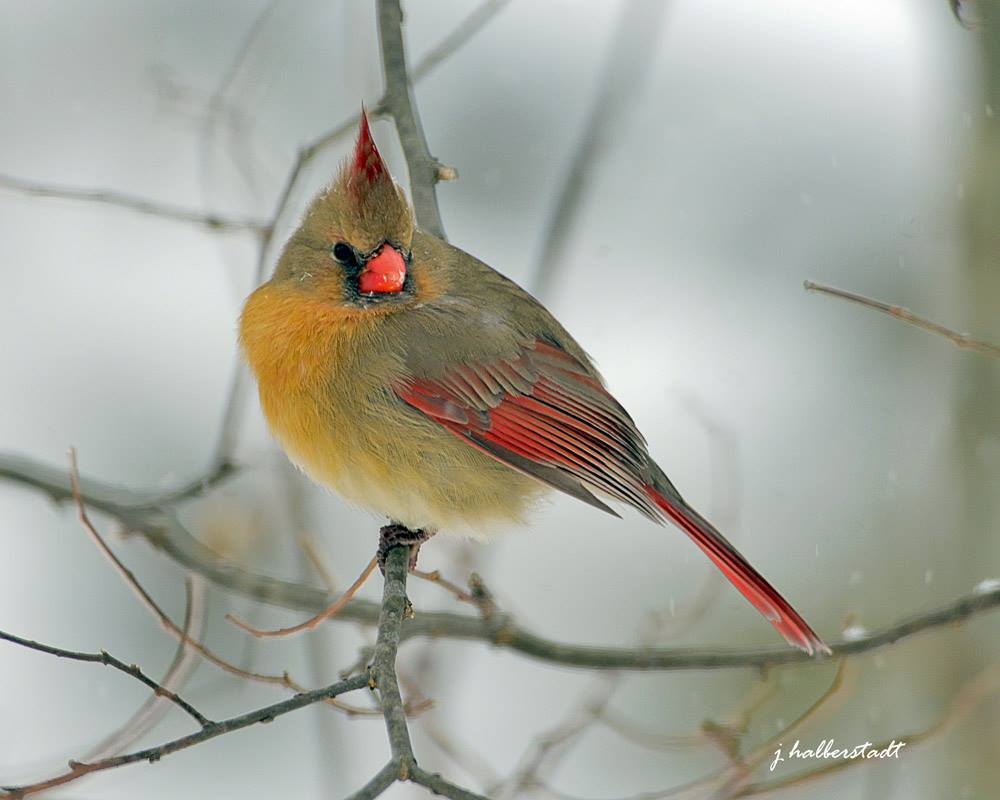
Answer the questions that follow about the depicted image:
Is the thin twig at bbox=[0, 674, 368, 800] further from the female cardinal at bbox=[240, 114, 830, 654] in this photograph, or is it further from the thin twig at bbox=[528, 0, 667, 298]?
the thin twig at bbox=[528, 0, 667, 298]

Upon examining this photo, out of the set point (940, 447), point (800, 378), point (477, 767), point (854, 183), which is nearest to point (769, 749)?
point (477, 767)

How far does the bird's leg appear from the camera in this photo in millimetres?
2770

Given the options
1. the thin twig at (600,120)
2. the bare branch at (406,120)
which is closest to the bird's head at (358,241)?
the bare branch at (406,120)

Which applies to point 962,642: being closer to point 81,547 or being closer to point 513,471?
point 513,471

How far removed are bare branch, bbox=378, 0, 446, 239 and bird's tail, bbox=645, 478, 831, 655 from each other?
2.97ft

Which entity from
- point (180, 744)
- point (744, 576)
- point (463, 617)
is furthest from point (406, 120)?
point (180, 744)

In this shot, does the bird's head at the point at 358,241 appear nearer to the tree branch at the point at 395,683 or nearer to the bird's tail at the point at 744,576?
the tree branch at the point at 395,683

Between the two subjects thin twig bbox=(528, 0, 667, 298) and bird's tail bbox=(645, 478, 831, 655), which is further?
thin twig bbox=(528, 0, 667, 298)

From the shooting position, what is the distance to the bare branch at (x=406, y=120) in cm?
308

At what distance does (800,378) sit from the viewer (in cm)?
541

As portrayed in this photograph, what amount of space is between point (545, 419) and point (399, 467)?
42 cm

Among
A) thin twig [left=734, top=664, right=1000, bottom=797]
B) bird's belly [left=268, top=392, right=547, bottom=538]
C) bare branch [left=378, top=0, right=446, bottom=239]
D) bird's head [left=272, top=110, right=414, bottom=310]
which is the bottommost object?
thin twig [left=734, top=664, right=1000, bottom=797]

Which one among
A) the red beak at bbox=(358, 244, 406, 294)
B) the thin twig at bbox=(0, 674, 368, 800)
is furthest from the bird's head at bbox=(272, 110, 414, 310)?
the thin twig at bbox=(0, 674, 368, 800)

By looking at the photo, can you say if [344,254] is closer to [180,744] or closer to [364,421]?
[364,421]
